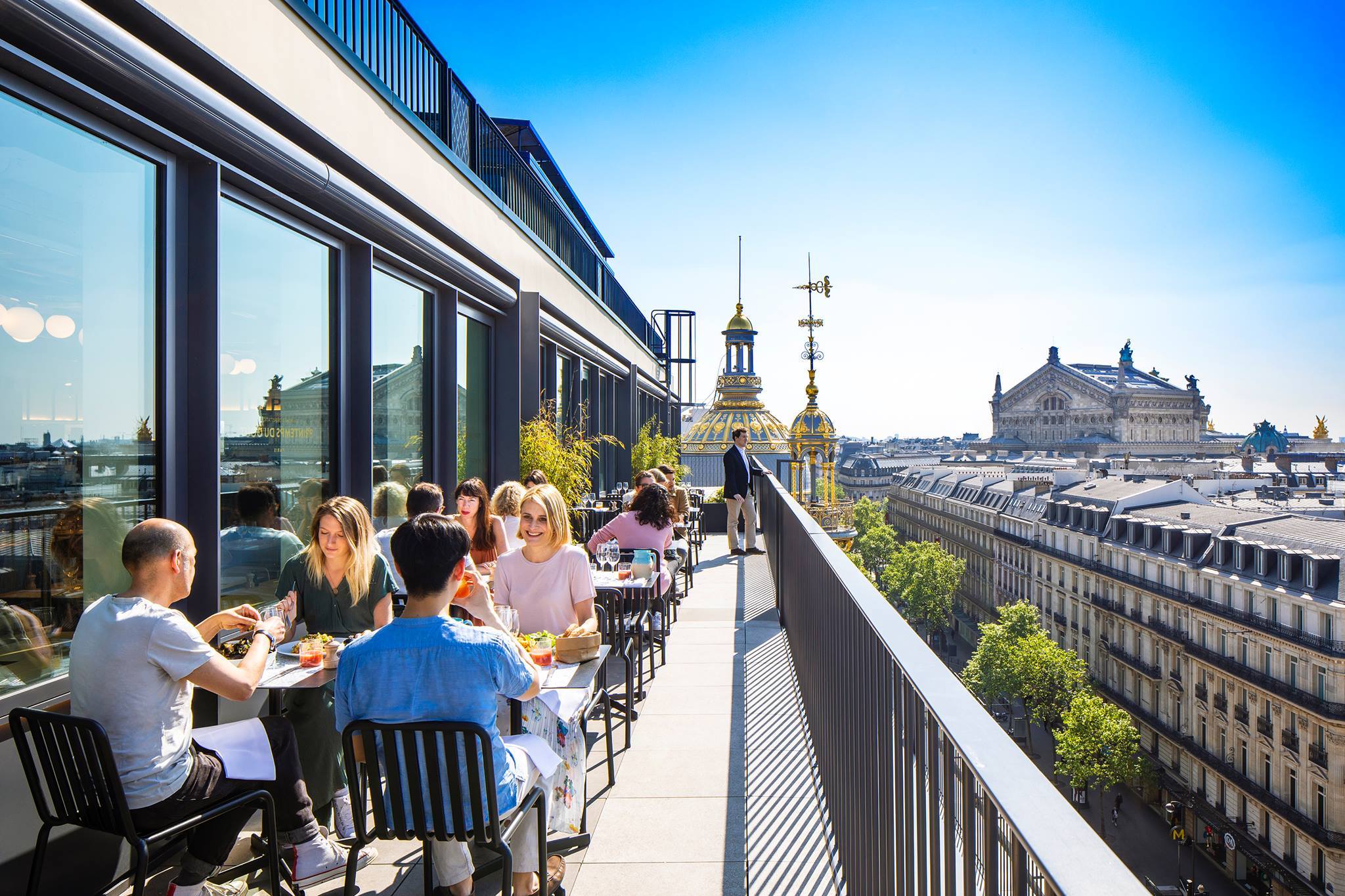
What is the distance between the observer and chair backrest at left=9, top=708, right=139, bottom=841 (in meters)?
2.57

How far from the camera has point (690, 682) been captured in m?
6.39

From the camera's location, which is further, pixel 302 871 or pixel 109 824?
pixel 302 871

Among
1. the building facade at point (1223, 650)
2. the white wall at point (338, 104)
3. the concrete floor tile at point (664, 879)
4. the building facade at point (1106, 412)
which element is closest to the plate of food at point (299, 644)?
the concrete floor tile at point (664, 879)

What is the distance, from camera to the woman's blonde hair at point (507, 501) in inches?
249

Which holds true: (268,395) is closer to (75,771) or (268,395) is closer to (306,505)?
(306,505)

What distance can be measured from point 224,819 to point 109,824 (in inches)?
16.5

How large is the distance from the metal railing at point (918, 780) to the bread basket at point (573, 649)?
3.67 ft

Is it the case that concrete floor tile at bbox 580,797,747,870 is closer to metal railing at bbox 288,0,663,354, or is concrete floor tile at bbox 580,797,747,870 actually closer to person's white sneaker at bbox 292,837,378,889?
person's white sneaker at bbox 292,837,378,889

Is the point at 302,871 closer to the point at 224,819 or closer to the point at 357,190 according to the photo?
the point at 224,819

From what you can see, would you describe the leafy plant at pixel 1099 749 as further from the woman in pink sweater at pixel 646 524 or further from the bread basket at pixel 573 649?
the bread basket at pixel 573 649

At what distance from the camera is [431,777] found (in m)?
2.58

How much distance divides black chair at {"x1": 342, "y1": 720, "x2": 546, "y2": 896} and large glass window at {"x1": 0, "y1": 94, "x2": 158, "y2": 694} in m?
1.65

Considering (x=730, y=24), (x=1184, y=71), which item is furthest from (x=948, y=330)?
(x=730, y=24)

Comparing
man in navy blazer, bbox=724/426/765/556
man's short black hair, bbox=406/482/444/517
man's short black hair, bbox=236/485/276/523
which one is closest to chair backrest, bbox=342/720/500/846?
man's short black hair, bbox=236/485/276/523
